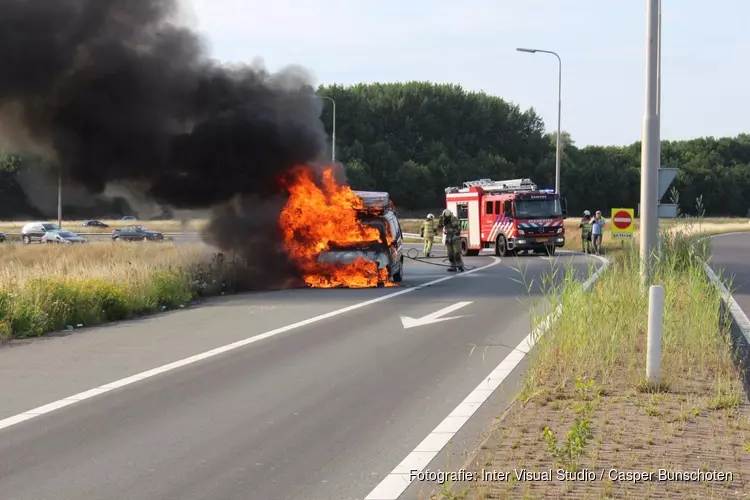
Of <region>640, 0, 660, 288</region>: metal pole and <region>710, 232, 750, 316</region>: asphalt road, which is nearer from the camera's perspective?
<region>640, 0, 660, 288</region>: metal pole

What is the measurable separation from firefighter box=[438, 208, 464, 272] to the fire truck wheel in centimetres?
1137

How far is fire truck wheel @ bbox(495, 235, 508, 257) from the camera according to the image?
122 ft

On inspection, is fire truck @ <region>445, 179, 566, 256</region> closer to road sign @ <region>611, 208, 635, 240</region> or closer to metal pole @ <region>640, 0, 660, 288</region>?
road sign @ <region>611, 208, 635, 240</region>

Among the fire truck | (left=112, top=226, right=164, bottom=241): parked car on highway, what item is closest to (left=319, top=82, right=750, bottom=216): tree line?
(left=112, top=226, right=164, bottom=241): parked car on highway

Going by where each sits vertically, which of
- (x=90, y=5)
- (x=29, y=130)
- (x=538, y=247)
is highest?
(x=90, y=5)

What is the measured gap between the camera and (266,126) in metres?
23.6

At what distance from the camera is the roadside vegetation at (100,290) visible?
1324 centimetres

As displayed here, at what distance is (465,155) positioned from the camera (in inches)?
3730

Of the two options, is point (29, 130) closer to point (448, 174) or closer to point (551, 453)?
point (551, 453)

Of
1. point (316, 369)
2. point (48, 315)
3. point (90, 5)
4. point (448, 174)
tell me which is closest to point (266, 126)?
point (90, 5)

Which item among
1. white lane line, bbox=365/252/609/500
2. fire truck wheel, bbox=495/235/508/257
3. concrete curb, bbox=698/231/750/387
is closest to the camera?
white lane line, bbox=365/252/609/500

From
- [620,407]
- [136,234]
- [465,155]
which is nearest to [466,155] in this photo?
[465,155]

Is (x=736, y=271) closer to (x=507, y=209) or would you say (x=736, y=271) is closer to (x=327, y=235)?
(x=507, y=209)

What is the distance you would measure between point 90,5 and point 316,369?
16.4m
